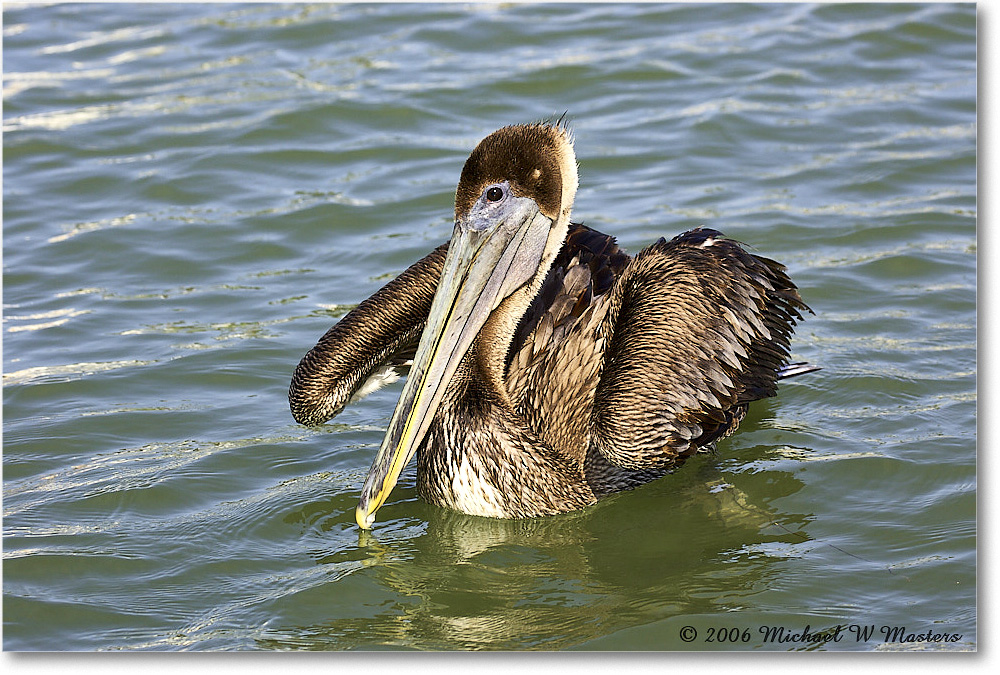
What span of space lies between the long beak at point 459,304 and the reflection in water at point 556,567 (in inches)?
12.5

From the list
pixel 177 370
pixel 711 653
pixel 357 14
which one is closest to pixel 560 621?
pixel 711 653

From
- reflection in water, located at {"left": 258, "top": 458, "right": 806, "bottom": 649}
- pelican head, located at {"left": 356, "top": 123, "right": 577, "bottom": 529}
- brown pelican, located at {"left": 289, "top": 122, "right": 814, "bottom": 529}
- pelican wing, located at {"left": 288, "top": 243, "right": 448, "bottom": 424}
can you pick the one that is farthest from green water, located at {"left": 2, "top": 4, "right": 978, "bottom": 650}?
pelican head, located at {"left": 356, "top": 123, "right": 577, "bottom": 529}

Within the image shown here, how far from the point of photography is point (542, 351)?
5.56 meters

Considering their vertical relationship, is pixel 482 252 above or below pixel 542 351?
Result: above

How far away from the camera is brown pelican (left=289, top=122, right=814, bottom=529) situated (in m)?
5.07

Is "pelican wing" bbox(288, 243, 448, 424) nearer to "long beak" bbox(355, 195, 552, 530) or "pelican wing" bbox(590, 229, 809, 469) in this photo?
"long beak" bbox(355, 195, 552, 530)

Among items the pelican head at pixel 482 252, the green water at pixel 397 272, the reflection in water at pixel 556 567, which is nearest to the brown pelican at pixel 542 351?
the pelican head at pixel 482 252

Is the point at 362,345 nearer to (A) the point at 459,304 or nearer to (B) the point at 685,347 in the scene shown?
(A) the point at 459,304

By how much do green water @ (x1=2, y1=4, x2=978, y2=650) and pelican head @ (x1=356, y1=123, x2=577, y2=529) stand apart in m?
0.56

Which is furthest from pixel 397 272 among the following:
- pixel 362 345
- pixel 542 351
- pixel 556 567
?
pixel 556 567

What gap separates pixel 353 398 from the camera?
5.89m

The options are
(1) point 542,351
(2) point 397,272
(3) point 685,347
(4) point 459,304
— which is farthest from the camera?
(2) point 397,272

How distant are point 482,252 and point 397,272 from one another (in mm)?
2603

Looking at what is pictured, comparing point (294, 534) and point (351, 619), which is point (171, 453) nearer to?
point (294, 534)
